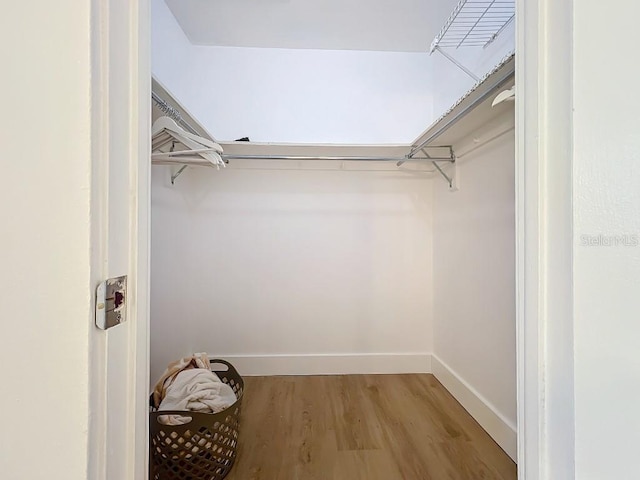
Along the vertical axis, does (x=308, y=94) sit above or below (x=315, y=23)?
below

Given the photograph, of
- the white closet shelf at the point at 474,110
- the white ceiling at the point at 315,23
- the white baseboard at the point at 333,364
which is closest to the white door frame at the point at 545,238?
the white closet shelf at the point at 474,110

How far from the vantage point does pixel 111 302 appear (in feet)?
1.40

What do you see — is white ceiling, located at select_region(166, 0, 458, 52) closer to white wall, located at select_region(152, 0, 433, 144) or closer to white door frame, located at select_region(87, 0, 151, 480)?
white wall, located at select_region(152, 0, 433, 144)

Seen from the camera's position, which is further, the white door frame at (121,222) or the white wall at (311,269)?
the white wall at (311,269)

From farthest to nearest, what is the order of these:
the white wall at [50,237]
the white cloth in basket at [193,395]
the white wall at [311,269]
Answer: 1. the white wall at [311,269]
2. the white cloth in basket at [193,395]
3. the white wall at [50,237]

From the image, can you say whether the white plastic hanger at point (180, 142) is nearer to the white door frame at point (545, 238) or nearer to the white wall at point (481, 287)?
the white door frame at point (545, 238)

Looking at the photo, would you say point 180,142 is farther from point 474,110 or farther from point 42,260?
point 474,110

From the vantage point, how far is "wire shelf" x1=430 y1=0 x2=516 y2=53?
1.38 metres

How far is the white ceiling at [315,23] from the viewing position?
1852 mm

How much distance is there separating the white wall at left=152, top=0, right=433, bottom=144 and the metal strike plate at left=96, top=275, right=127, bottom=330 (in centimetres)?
197

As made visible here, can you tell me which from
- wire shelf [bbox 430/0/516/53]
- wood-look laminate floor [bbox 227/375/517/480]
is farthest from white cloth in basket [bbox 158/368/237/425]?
wire shelf [bbox 430/0/516/53]

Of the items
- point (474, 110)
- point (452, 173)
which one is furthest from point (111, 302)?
point (452, 173)

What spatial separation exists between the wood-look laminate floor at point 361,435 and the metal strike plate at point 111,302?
1213 millimetres

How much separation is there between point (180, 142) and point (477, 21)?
146 centimetres
